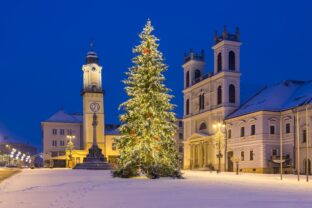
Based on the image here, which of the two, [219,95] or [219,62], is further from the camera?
[219,95]

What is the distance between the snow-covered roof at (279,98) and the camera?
65119 mm

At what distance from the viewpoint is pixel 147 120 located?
35.1 m

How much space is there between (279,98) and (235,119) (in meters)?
7.36

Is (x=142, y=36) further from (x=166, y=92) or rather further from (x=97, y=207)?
(x=97, y=207)

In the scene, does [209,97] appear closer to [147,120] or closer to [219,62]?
[219,62]

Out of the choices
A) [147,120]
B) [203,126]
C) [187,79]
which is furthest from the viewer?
[187,79]

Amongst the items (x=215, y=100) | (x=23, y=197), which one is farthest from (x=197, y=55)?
(x=23, y=197)

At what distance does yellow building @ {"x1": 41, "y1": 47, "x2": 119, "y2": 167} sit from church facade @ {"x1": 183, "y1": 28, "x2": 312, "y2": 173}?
25761mm

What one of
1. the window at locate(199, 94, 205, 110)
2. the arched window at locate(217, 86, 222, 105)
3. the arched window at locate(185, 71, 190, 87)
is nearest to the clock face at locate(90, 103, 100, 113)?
the arched window at locate(185, 71, 190, 87)

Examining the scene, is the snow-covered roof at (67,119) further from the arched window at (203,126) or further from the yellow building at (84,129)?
the arched window at (203,126)

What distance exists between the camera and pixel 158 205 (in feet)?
50.3

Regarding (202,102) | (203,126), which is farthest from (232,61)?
(203,126)

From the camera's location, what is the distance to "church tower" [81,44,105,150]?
113m

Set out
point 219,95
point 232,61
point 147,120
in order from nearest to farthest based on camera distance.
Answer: point 147,120 → point 232,61 → point 219,95
